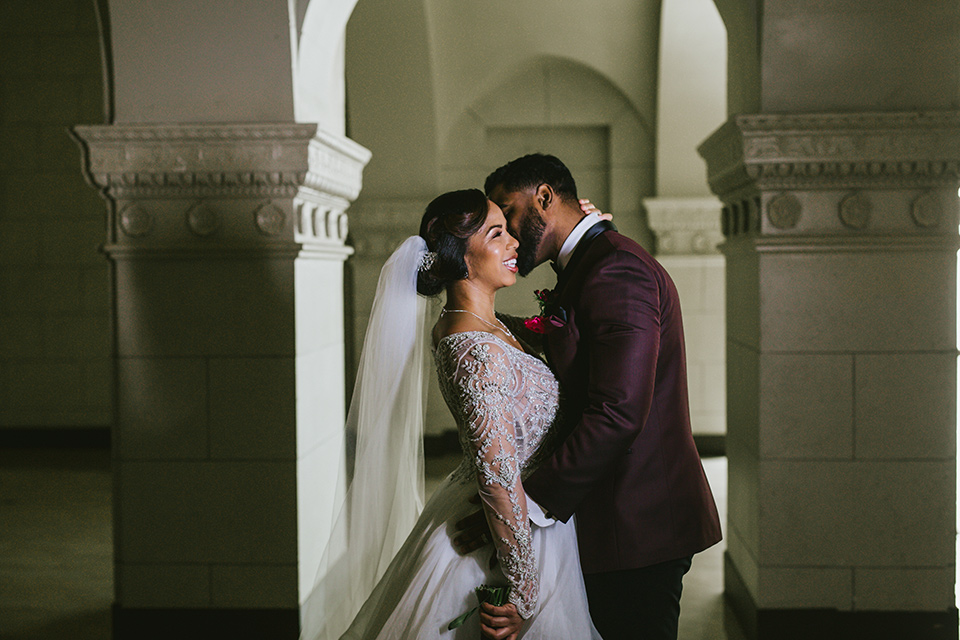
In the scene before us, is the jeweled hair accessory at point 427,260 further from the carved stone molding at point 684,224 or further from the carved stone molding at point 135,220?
the carved stone molding at point 684,224

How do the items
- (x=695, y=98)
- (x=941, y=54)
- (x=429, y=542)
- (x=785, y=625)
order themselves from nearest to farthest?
(x=429, y=542) < (x=941, y=54) < (x=785, y=625) < (x=695, y=98)

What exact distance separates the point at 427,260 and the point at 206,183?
1549mm

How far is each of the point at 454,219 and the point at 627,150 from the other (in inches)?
231

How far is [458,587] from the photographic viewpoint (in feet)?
7.06

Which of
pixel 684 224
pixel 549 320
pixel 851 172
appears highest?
pixel 684 224

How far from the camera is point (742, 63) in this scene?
3.54m

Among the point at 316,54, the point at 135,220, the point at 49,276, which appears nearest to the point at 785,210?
the point at 316,54

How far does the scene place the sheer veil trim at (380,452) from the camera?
241 centimetres

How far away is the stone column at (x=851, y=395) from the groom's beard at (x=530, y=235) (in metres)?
1.28

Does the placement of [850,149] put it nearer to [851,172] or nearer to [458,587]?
[851,172]

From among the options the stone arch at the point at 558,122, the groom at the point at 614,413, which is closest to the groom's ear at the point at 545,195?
the groom at the point at 614,413

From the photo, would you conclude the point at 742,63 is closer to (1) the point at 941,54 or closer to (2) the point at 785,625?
(1) the point at 941,54

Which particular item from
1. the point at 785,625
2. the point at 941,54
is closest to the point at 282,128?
the point at 941,54

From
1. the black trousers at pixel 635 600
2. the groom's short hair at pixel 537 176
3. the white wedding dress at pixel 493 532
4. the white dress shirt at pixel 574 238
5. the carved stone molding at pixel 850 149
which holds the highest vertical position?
the carved stone molding at pixel 850 149
